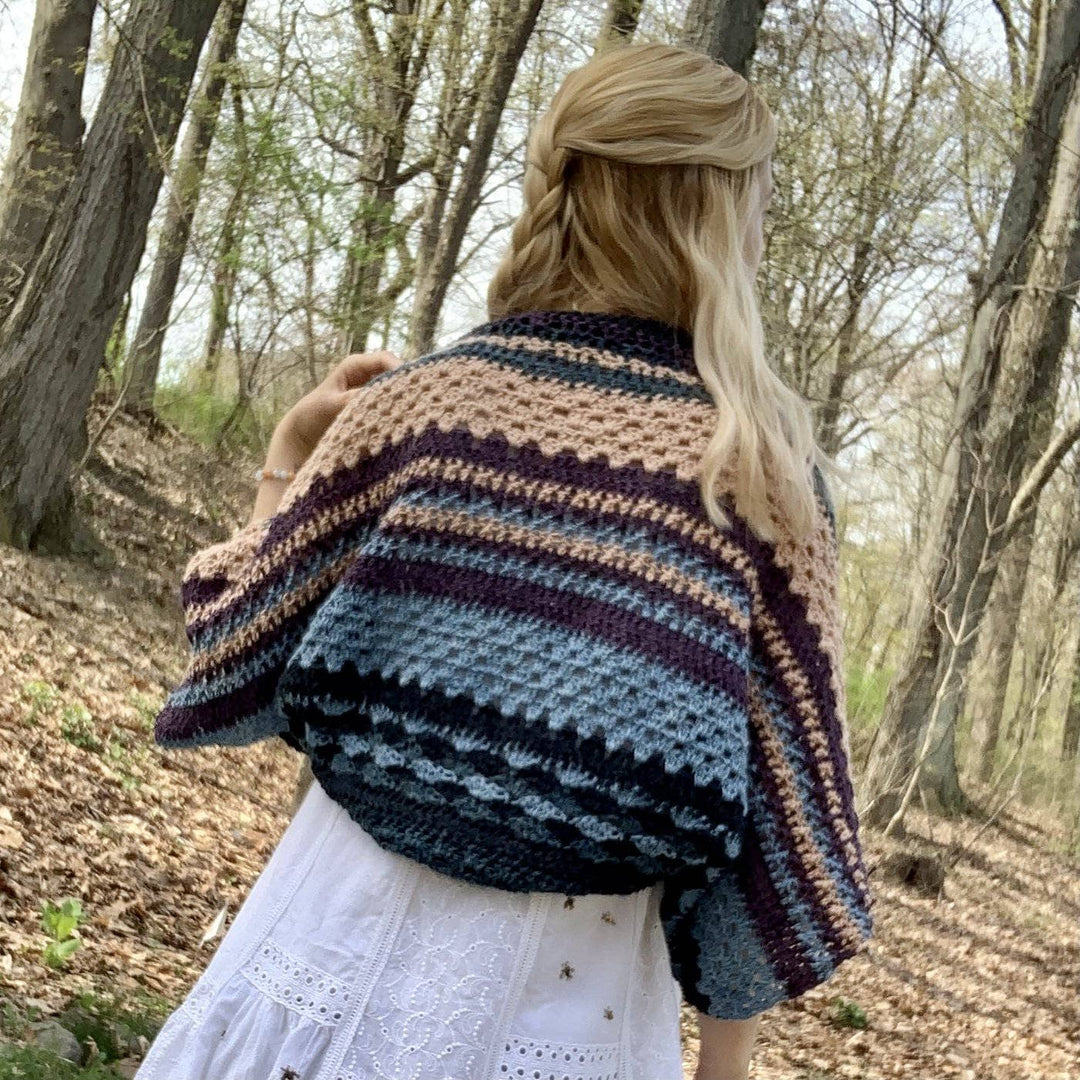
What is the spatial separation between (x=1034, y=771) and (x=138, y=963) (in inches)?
505

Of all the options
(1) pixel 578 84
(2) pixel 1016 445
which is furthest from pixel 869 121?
(1) pixel 578 84

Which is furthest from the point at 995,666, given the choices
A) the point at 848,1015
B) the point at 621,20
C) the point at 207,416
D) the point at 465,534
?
the point at 465,534

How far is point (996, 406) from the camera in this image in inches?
346

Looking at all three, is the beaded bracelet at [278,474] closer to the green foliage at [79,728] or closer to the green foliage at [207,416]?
the green foliage at [79,728]

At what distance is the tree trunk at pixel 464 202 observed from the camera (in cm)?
587

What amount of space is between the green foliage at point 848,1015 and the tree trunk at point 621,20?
5.13 meters

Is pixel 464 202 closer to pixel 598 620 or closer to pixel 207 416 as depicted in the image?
pixel 598 620

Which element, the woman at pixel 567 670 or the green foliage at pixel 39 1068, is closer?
the woman at pixel 567 670

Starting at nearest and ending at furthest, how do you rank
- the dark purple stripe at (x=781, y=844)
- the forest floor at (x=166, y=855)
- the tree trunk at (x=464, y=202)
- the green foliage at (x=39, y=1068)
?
the dark purple stripe at (x=781, y=844) < the green foliage at (x=39, y=1068) < the forest floor at (x=166, y=855) < the tree trunk at (x=464, y=202)

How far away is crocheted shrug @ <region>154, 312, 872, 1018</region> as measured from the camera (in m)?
1.43

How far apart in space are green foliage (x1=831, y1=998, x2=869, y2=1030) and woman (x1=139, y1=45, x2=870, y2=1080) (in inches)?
207

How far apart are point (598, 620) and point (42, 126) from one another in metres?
8.58

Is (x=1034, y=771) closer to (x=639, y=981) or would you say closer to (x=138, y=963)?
(x=138, y=963)

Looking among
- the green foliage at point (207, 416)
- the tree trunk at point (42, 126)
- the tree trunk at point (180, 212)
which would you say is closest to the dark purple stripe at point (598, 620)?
the tree trunk at point (180, 212)
